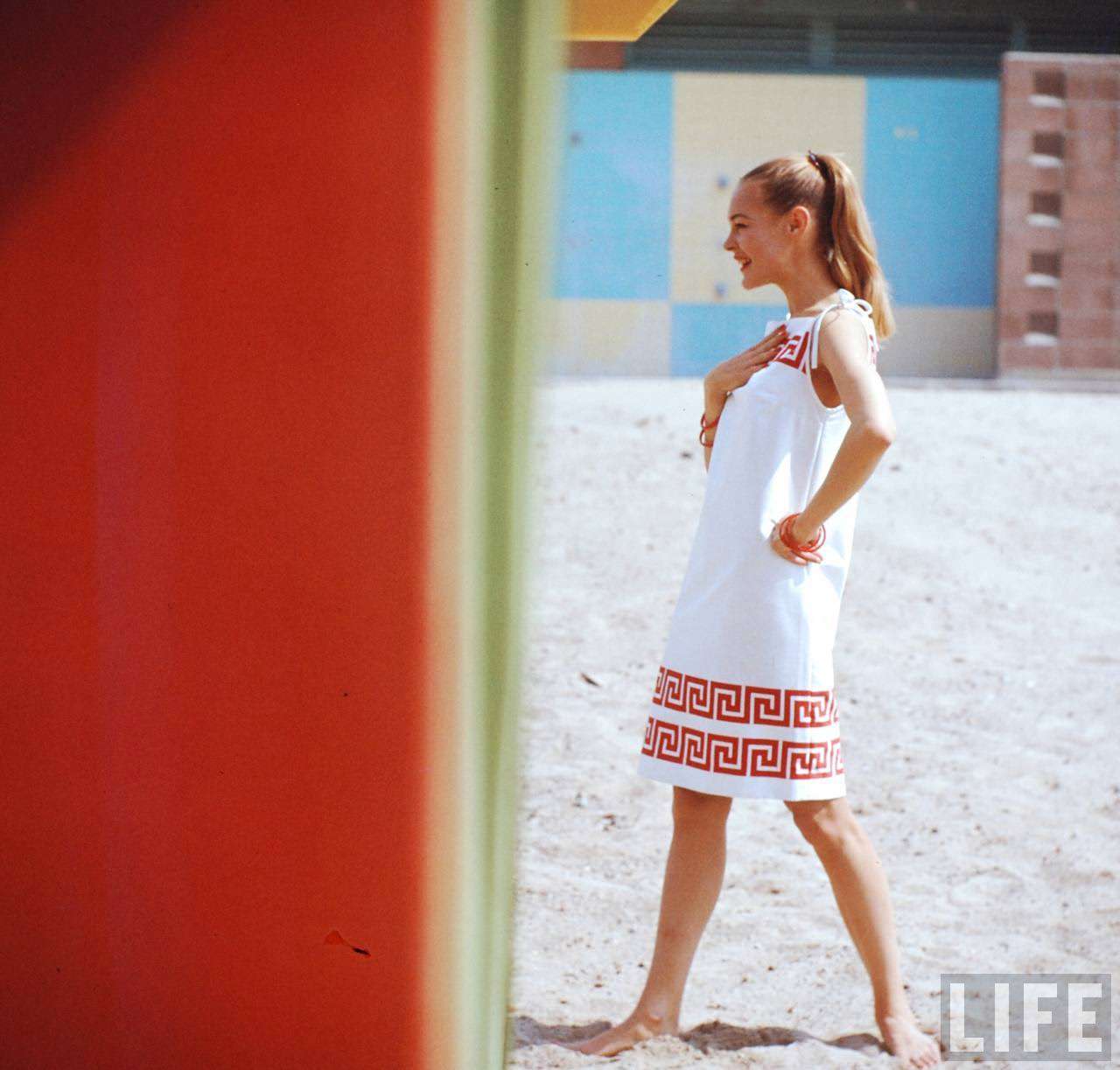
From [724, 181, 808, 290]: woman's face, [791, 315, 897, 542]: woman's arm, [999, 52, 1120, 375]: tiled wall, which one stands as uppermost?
[999, 52, 1120, 375]: tiled wall

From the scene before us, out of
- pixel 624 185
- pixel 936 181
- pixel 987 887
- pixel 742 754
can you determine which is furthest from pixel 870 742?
pixel 936 181

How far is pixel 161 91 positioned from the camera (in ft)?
4.49

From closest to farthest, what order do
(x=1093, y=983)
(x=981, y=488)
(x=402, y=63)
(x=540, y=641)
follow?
(x=402, y=63) → (x=1093, y=983) → (x=540, y=641) → (x=981, y=488)

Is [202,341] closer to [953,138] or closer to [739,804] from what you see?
[739,804]

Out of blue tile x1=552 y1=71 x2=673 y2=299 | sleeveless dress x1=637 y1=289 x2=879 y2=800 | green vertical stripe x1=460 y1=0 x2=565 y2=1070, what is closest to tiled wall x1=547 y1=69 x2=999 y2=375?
blue tile x1=552 y1=71 x2=673 y2=299

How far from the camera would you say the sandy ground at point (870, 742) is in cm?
242

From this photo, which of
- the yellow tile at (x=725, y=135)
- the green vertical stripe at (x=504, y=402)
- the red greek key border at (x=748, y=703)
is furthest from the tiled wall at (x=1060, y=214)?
the green vertical stripe at (x=504, y=402)

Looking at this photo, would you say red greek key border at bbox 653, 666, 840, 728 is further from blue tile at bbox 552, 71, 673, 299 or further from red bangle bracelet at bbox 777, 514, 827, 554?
blue tile at bbox 552, 71, 673, 299

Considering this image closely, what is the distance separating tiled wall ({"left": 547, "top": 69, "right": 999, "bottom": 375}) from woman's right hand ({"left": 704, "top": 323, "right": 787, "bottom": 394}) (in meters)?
8.91

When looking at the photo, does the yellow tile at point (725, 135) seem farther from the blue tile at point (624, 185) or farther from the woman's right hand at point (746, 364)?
the woman's right hand at point (746, 364)

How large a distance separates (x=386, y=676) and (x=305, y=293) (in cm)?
37

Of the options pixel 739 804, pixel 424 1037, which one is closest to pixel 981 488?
pixel 739 804
